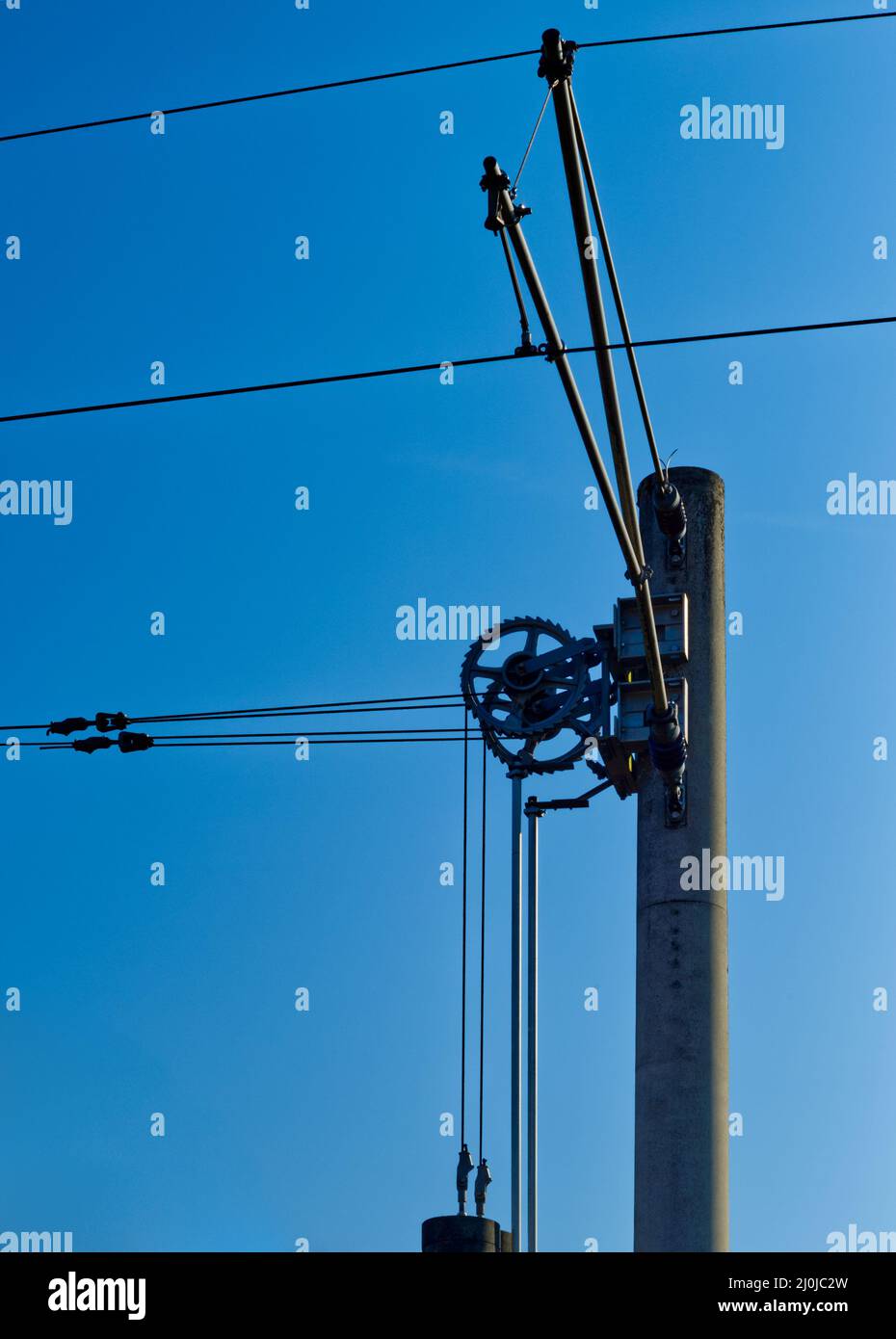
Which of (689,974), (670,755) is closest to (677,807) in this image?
(670,755)

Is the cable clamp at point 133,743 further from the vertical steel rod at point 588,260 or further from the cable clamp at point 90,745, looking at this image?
the vertical steel rod at point 588,260

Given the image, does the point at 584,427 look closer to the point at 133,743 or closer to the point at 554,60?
the point at 554,60

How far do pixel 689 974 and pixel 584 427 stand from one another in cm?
567

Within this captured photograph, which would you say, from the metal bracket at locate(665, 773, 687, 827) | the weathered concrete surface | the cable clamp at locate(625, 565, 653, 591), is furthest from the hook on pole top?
the weathered concrete surface

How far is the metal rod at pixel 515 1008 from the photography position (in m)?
18.6

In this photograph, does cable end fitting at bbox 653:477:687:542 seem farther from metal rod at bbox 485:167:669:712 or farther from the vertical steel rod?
the vertical steel rod

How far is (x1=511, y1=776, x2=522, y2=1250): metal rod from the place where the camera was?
61.0 feet

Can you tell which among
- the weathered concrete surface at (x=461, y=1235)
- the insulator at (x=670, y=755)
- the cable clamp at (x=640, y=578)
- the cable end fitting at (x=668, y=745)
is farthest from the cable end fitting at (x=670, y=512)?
the weathered concrete surface at (x=461, y=1235)

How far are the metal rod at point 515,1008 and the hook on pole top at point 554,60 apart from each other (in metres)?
9.35

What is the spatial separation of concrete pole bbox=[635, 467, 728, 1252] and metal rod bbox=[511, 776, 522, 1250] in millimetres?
1078
